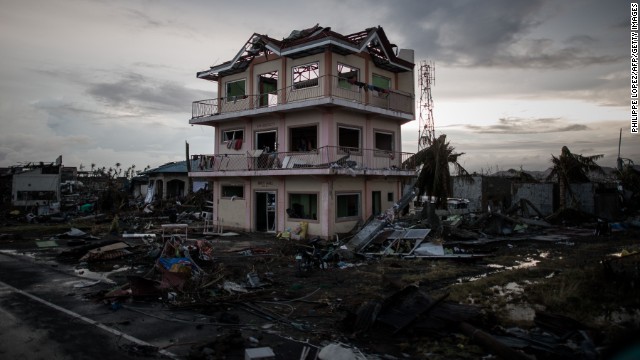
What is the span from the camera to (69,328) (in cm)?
807

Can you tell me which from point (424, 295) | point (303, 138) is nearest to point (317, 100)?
point (303, 138)

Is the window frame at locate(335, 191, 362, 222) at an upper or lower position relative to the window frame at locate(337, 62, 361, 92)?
lower

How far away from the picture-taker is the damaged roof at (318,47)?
20828mm

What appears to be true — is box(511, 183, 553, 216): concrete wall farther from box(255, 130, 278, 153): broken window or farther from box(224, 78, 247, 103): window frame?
box(224, 78, 247, 103): window frame

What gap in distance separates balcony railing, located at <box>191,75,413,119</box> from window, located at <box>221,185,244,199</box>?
4990 millimetres

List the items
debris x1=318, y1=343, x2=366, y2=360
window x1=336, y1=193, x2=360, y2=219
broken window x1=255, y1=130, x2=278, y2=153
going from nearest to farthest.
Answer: debris x1=318, y1=343, x2=366, y2=360
window x1=336, y1=193, x2=360, y2=219
broken window x1=255, y1=130, x2=278, y2=153

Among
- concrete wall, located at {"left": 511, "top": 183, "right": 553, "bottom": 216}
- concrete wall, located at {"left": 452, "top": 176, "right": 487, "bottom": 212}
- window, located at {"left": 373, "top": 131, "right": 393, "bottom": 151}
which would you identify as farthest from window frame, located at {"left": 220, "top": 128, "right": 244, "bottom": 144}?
concrete wall, located at {"left": 511, "top": 183, "right": 553, "bottom": 216}

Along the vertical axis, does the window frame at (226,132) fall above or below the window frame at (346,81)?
below

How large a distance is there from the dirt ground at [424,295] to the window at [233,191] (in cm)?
826

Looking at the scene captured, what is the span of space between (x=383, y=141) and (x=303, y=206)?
6.85m

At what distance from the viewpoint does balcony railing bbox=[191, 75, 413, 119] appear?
2133 cm

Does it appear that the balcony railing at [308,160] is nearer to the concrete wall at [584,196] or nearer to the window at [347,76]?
the window at [347,76]

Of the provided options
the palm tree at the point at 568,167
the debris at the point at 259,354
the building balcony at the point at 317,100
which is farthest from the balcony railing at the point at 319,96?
the debris at the point at 259,354

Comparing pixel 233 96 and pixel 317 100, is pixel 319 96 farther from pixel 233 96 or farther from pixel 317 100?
pixel 233 96
